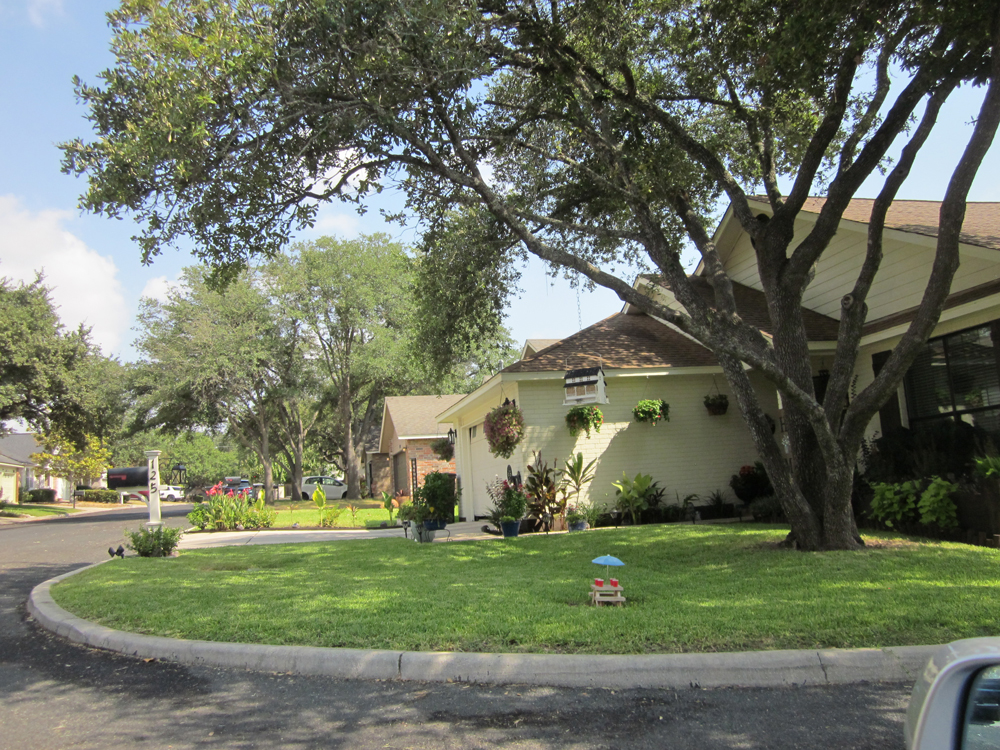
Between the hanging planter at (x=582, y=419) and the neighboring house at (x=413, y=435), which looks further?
the neighboring house at (x=413, y=435)

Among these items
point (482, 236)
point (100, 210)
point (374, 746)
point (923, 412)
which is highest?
point (482, 236)

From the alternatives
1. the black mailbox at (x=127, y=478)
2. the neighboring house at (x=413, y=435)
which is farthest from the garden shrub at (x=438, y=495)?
the black mailbox at (x=127, y=478)

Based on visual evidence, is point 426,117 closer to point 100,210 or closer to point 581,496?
point 100,210

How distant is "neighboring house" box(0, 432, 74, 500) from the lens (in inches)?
1693

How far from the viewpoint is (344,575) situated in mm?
8914

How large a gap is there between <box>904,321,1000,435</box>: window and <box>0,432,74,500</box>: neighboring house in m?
38.7

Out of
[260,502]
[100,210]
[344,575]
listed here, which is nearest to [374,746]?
[344,575]

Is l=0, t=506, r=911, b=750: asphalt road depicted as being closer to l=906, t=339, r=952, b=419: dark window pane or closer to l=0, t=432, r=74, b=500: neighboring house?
l=906, t=339, r=952, b=419: dark window pane

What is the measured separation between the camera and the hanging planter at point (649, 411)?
14469 mm

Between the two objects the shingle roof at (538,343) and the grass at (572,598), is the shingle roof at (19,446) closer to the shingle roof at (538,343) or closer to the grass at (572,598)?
the shingle roof at (538,343)

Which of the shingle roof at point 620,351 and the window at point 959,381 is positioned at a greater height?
the shingle roof at point 620,351

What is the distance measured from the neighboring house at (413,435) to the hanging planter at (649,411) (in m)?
14.4

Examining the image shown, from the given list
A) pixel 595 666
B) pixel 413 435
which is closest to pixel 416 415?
pixel 413 435

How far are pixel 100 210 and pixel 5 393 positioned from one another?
24287 millimetres
